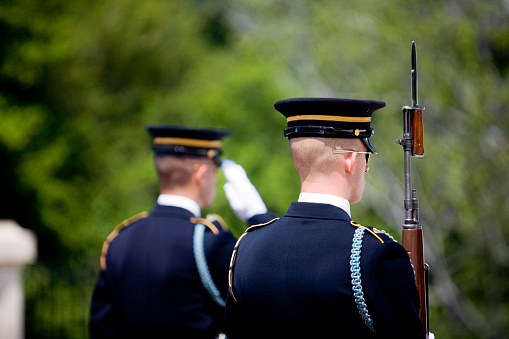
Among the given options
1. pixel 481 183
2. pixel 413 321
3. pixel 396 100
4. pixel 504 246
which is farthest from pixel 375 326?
pixel 396 100

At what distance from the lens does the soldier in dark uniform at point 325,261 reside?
6.55ft

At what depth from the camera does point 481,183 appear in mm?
6199

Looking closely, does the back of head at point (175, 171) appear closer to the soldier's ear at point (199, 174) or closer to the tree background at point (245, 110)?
the soldier's ear at point (199, 174)

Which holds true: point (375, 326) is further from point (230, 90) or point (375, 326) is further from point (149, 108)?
point (149, 108)

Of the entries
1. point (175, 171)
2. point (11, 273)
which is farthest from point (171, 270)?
point (11, 273)

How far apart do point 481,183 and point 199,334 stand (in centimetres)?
373

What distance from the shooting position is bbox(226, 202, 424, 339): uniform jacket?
1.98m

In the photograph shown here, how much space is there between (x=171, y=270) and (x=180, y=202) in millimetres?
447

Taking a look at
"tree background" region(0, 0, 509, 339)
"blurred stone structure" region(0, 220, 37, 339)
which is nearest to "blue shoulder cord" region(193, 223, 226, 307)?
"tree background" region(0, 0, 509, 339)

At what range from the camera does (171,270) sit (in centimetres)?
338

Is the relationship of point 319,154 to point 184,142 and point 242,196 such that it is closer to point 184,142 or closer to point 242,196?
point 242,196

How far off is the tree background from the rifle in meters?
3.91

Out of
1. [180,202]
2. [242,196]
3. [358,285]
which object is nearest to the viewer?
[358,285]

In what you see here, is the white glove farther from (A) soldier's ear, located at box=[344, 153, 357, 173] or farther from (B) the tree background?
(B) the tree background
